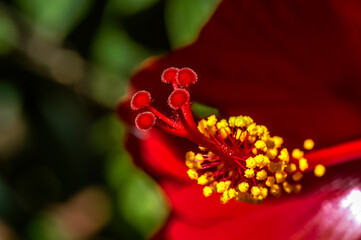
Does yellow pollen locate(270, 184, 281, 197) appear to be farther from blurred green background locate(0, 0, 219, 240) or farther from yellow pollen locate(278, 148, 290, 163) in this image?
blurred green background locate(0, 0, 219, 240)

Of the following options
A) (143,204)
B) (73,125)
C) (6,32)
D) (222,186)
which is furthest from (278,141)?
(6,32)

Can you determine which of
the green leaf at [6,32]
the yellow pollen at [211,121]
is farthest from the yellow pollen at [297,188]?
the green leaf at [6,32]

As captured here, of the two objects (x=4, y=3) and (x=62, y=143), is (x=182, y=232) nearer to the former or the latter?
(x=62, y=143)

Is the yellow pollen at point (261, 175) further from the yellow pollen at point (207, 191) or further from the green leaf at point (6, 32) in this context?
the green leaf at point (6, 32)

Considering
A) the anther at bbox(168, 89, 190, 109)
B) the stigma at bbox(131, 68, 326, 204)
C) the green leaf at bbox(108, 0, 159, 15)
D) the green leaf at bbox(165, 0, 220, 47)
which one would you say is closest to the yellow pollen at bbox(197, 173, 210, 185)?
the stigma at bbox(131, 68, 326, 204)

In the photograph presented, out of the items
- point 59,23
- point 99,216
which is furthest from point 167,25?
point 99,216

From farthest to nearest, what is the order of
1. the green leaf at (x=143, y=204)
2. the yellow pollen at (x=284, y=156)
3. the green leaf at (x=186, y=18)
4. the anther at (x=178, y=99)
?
the green leaf at (x=143, y=204) < the green leaf at (x=186, y=18) < the yellow pollen at (x=284, y=156) < the anther at (x=178, y=99)
